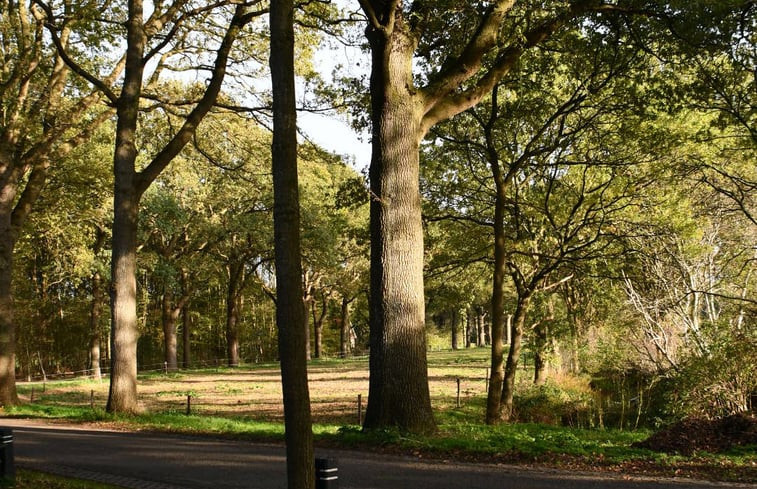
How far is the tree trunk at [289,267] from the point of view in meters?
5.18

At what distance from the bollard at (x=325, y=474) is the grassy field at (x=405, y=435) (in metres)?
4.36

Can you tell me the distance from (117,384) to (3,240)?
633 centimetres

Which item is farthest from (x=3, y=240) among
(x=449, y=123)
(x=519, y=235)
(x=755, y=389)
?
(x=755, y=389)

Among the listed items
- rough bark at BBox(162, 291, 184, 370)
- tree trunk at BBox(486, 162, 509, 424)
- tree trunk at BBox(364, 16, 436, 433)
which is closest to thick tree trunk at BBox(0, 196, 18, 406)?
tree trunk at BBox(364, 16, 436, 433)

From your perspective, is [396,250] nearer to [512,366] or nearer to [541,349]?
[512,366]

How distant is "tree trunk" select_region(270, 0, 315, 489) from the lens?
5.18 m

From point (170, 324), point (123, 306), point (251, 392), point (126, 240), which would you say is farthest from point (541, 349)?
point (170, 324)

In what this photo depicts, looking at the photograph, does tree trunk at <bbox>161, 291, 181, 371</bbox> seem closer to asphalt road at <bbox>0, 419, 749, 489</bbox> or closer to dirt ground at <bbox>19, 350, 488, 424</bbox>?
dirt ground at <bbox>19, 350, 488, 424</bbox>

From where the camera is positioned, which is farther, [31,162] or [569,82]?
[31,162]

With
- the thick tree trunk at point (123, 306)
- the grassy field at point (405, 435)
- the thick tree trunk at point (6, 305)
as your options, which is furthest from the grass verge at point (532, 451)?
the thick tree trunk at point (6, 305)

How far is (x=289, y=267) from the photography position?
5.32 meters

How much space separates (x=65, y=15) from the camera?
15.9 meters

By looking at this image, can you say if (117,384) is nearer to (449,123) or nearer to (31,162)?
(31,162)

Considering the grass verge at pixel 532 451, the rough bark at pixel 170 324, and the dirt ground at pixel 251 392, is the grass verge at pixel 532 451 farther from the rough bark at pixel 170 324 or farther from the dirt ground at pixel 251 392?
the rough bark at pixel 170 324
